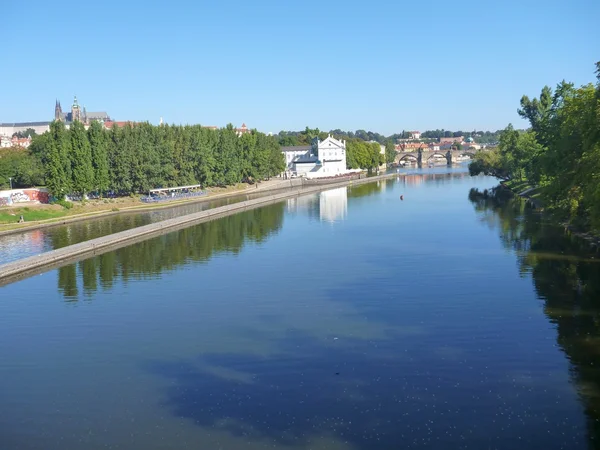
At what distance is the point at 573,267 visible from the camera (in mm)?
25625

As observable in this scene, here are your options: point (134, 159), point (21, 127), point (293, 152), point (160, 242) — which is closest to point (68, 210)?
point (134, 159)

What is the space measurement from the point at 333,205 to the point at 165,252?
29.8 meters

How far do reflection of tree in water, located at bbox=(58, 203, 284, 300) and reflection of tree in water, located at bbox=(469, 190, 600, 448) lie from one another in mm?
15409

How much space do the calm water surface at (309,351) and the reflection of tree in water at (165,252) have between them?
0.26 m

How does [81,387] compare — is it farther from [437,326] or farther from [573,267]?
[573,267]

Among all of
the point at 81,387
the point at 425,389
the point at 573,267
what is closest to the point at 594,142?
the point at 573,267

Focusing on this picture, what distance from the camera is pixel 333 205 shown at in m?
60.9

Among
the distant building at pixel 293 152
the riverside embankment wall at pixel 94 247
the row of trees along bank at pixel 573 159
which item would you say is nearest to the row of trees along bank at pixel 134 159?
the riverside embankment wall at pixel 94 247

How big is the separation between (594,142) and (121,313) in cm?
1900

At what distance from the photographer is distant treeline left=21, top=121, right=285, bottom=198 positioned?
5209 centimetres

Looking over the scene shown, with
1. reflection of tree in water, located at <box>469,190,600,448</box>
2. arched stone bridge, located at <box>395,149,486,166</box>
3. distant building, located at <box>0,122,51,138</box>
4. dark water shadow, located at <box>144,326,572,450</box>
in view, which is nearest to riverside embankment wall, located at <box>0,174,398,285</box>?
dark water shadow, located at <box>144,326,572,450</box>

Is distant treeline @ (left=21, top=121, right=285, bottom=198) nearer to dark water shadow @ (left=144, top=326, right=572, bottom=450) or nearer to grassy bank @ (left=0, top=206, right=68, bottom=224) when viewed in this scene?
grassy bank @ (left=0, top=206, right=68, bottom=224)

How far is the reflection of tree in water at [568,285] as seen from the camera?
46.7 feet

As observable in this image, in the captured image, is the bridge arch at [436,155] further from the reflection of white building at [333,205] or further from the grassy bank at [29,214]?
the grassy bank at [29,214]
